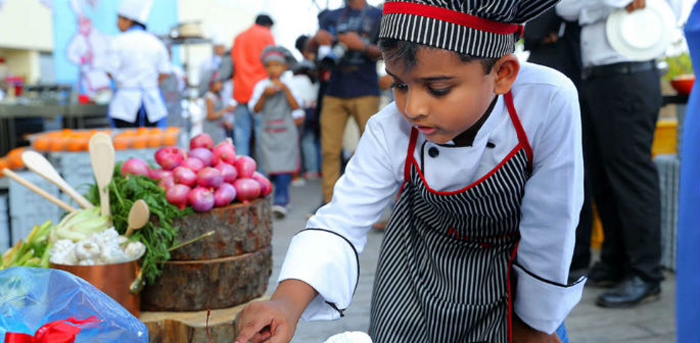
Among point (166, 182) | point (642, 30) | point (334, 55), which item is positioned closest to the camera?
point (166, 182)

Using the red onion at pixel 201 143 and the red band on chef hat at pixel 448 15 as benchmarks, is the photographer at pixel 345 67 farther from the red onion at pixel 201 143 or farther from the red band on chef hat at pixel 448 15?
the red band on chef hat at pixel 448 15

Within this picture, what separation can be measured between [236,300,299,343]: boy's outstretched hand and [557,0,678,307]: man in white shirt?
2.17 m

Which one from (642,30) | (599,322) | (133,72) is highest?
(642,30)

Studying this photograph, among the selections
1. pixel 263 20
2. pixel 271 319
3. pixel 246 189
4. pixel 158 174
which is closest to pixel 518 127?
pixel 271 319

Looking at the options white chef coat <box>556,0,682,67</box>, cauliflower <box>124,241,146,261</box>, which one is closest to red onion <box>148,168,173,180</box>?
cauliflower <box>124,241,146,261</box>

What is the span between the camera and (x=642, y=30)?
270 cm

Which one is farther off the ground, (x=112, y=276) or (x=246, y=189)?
(x=246, y=189)

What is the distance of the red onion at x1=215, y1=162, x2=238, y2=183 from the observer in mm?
1870

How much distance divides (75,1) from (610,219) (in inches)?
365

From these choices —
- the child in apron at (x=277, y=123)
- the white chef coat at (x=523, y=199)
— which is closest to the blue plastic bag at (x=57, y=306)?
the white chef coat at (x=523, y=199)

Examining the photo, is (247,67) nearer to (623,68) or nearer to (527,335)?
(623,68)

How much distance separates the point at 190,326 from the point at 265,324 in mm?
733

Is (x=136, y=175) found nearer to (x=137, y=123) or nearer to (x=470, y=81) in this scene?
(x=470, y=81)

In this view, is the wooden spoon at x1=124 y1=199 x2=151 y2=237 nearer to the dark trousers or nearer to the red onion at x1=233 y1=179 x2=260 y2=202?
the red onion at x1=233 y1=179 x2=260 y2=202
